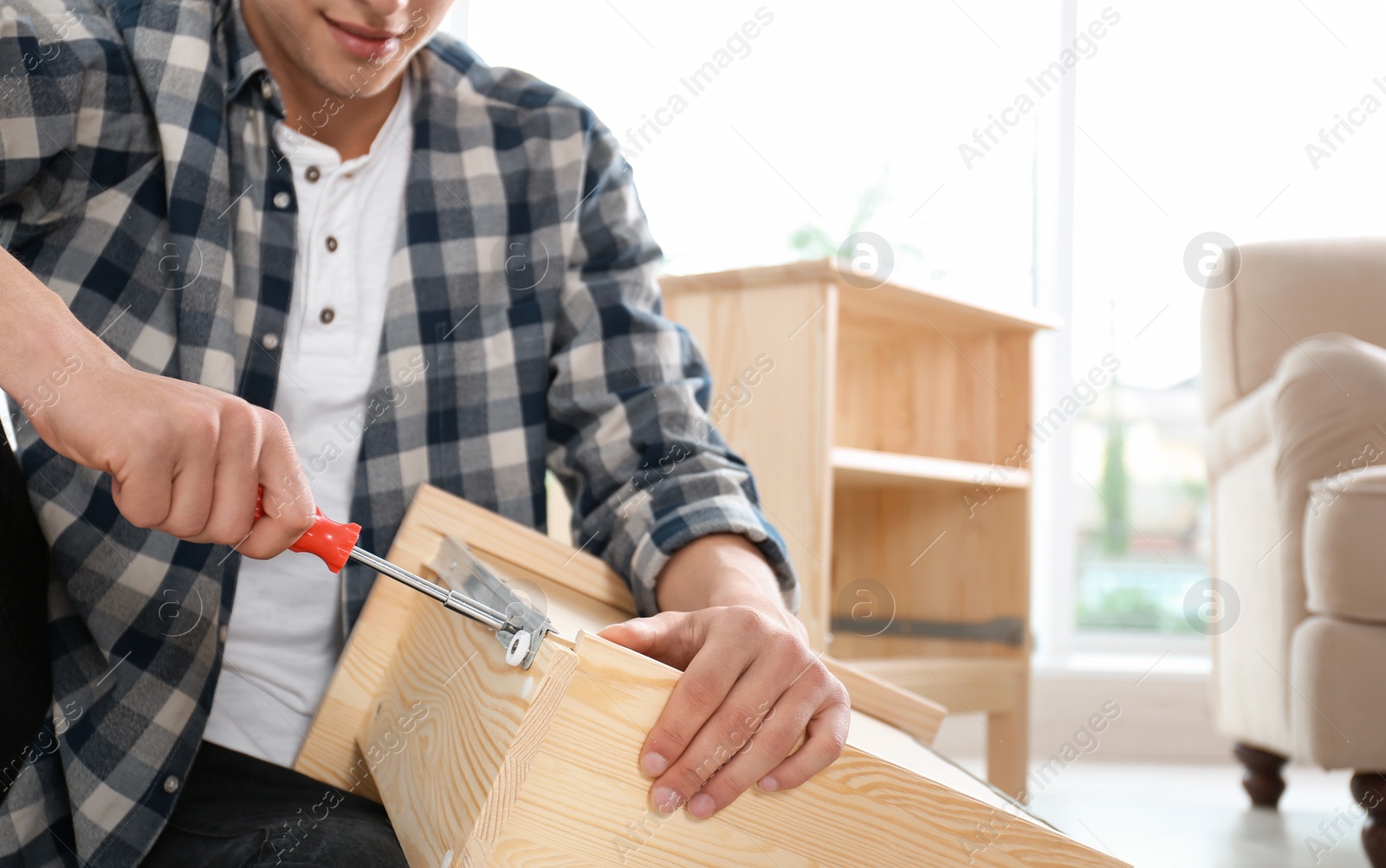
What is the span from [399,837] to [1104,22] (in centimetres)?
265

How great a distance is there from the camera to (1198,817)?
5.83 ft

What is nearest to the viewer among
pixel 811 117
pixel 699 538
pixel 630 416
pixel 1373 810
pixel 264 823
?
pixel 264 823

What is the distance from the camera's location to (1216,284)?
1979mm

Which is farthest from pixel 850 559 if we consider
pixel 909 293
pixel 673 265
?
Result: pixel 673 265

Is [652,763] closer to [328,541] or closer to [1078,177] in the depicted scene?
[328,541]

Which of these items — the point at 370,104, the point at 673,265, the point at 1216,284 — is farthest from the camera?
the point at 673,265

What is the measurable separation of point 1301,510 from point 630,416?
1175 millimetres

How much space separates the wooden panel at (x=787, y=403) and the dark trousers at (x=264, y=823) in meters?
0.78

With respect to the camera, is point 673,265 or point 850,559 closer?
point 850,559

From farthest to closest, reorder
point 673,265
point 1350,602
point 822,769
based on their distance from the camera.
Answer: point 673,265
point 1350,602
point 822,769

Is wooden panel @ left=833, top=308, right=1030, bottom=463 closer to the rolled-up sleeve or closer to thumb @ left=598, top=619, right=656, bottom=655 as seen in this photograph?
the rolled-up sleeve

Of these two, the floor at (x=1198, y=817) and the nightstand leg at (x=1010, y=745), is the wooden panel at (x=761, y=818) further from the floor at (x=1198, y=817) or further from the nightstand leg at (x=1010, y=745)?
the nightstand leg at (x=1010, y=745)

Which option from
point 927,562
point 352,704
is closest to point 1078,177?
point 927,562

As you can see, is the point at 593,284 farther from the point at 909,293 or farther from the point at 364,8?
the point at 909,293
